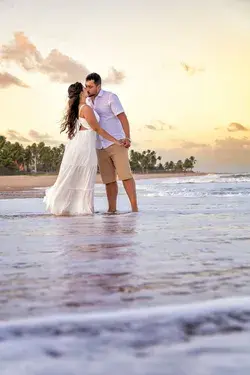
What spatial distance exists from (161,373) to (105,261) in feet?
5.19

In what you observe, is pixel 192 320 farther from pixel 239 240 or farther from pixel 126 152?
pixel 126 152

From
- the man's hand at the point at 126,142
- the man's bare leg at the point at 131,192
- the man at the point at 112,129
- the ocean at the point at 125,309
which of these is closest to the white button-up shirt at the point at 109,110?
the man at the point at 112,129

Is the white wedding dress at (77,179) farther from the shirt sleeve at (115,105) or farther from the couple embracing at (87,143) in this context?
the shirt sleeve at (115,105)

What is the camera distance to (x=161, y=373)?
3.62 ft

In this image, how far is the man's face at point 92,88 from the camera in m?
6.85

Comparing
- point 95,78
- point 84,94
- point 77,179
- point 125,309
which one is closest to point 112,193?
point 77,179

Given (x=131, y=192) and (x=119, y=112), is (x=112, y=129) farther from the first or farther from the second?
(x=131, y=192)

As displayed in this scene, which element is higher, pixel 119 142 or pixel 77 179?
pixel 119 142

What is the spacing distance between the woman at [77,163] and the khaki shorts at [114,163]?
17cm

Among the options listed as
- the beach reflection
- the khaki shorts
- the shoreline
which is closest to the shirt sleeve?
the khaki shorts

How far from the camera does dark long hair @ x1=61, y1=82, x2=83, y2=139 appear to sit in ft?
22.4

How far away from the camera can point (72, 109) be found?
22.6 ft

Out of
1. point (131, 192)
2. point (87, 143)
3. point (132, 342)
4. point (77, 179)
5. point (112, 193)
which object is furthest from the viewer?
point (112, 193)

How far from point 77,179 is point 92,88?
1.05m
